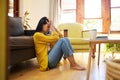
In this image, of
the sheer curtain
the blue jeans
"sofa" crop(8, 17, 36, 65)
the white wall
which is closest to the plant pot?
"sofa" crop(8, 17, 36, 65)

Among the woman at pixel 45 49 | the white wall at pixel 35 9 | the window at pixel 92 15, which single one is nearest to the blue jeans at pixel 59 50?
the woman at pixel 45 49

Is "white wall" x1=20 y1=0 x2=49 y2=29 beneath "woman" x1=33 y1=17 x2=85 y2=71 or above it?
above

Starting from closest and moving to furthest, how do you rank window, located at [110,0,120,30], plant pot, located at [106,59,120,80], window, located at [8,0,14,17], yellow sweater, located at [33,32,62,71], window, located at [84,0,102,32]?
plant pot, located at [106,59,120,80] → yellow sweater, located at [33,32,62,71] → window, located at [8,0,14,17] → window, located at [110,0,120,30] → window, located at [84,0,102,32]

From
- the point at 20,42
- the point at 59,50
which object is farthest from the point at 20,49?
the point at 59,50

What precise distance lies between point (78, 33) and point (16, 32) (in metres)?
1.85

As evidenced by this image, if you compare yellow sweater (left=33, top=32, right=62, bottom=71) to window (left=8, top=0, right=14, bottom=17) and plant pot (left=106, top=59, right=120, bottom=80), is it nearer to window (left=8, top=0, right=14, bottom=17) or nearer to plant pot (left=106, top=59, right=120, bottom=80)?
plant pot (left=106, top=59, right=120, bottom=80)

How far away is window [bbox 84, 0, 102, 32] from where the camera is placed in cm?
562

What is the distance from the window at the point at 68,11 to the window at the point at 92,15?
36 centimetres

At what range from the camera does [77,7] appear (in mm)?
5703

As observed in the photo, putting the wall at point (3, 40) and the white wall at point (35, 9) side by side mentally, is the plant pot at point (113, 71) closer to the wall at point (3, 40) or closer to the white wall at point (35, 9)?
the wall at point (3, 40)

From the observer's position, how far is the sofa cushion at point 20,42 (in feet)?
7.92

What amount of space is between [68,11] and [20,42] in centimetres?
345

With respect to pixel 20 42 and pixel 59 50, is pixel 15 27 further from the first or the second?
pixel 59 50

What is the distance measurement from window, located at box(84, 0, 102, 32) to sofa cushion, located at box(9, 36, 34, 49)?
3115mm
